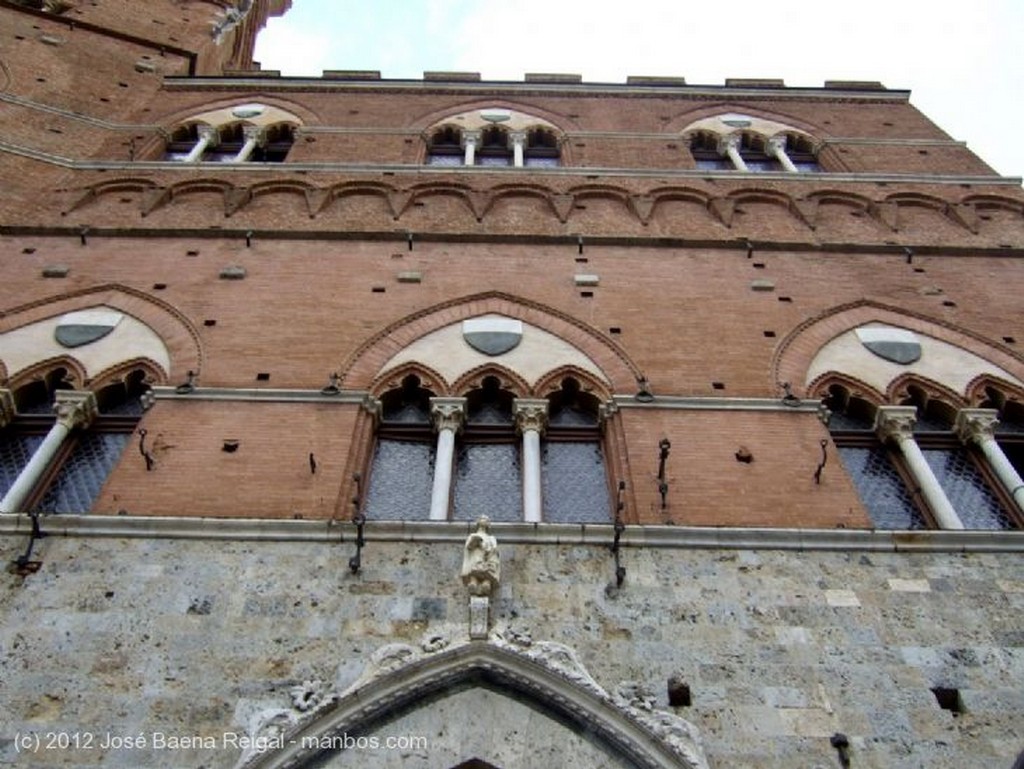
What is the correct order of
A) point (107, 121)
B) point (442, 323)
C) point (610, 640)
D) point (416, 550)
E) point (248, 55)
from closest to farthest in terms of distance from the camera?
point (610, 640), point (416, 550), point (442, 323), point (107, 121), point (248, 55)

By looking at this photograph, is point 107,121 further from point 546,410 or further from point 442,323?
point 546,410

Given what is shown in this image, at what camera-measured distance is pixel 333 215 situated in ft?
35.7

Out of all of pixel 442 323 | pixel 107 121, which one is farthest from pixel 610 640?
pixel 107 121

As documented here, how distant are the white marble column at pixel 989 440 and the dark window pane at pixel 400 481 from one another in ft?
11.8

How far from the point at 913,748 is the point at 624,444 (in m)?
2.89

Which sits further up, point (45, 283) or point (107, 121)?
point (107, 121)

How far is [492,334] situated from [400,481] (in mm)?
1660

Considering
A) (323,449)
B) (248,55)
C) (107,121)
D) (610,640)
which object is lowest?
(610,640)

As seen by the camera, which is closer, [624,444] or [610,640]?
[610,640]

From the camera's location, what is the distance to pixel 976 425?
7.88m

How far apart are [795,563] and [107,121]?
31.9 ft

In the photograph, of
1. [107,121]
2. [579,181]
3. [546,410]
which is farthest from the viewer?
[107,121]

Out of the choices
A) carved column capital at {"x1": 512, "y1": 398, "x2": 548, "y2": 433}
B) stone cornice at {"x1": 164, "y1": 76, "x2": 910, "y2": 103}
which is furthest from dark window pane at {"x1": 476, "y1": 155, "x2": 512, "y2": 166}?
carved column capital at {"x1": 512, "y1": 398, "x2": 548, "y2": 433}

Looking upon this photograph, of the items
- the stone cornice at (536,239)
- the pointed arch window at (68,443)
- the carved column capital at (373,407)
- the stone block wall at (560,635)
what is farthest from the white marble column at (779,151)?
the pointed arch window at (68,443)
